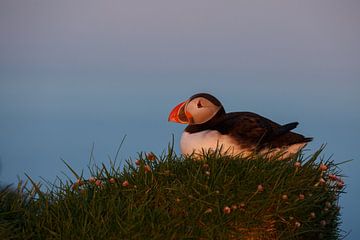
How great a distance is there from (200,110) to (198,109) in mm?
31

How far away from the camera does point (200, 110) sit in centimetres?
817

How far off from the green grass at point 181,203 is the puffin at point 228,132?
0.33 m

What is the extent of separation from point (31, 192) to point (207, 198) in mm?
1783

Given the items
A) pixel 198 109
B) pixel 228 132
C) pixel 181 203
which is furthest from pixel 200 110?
pixel 181 203

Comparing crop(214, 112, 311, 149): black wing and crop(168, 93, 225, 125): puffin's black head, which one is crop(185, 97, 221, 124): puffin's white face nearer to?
crop(168, 93, 225, 125): puffin's black head

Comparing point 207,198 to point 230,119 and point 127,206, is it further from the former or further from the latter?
point 230,119

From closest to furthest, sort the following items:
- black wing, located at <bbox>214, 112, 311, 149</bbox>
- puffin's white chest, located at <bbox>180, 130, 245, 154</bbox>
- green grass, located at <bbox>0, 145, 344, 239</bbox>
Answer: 1. green grass, located at <bbox>0, 145, 344, 239</bbox>
2. puffin's white chest, located at <bbox>180, 130, 245, 154</bbox>
3. black wing, located at <bbox>214, 112, 311, 149</bbox>

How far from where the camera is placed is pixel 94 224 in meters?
6.30

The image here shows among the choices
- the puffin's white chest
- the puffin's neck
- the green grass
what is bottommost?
the green grass

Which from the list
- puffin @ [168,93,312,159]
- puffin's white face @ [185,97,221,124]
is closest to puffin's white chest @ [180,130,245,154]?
puffin @ [168,93,312,159]

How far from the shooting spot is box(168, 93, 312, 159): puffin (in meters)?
7.75

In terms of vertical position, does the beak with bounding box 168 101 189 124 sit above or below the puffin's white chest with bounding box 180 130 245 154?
above

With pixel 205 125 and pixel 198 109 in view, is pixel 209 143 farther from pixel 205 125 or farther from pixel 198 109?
pixel 198 109

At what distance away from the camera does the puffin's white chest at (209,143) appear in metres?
7.69
